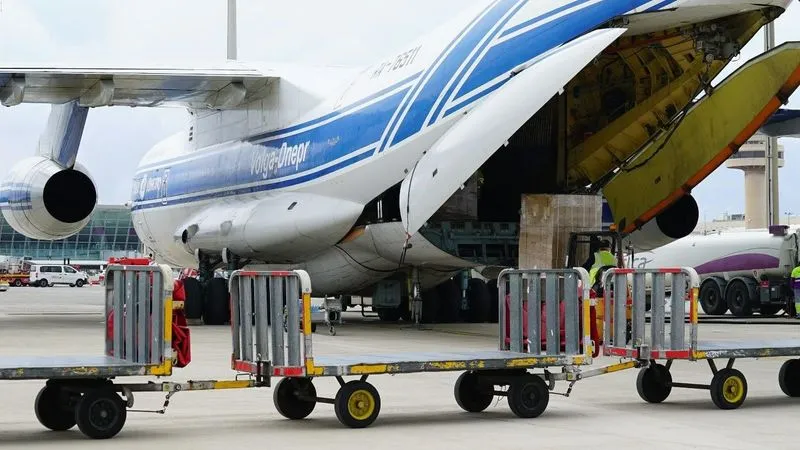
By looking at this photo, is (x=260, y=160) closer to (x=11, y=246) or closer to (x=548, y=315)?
(x=548, y=315)

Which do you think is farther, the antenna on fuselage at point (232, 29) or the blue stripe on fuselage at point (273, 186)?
the antenna on fuselage at point (232, 29)

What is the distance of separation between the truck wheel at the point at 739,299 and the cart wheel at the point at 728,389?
70.0ft

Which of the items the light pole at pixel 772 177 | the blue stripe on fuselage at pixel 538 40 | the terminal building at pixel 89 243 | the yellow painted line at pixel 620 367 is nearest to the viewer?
the yellow painted line at pixel 620 367

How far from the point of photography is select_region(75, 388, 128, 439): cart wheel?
8.88 meters

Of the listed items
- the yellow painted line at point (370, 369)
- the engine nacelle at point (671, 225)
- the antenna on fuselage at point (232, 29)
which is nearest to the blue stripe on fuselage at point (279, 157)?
the engine nacelle at point (671, 225)

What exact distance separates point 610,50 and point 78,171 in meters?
11.0

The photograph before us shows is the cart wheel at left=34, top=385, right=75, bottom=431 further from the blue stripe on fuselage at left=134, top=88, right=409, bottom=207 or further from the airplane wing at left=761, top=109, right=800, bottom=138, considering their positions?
the airplane wing at left=761, top=109, right=800, bottom=138

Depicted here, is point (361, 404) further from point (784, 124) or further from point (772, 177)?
point (772, 177)

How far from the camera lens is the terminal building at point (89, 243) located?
9197cm

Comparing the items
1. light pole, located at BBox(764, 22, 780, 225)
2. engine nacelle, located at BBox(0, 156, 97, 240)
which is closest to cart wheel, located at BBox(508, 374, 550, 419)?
engine nacelle, located at BBox(0, 156, 97, 240)

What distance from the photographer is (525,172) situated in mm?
19141

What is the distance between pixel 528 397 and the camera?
10.1 m

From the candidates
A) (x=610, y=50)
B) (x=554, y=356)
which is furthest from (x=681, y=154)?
(x=554, y=356)

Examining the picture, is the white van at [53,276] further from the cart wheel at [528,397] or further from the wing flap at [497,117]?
the cart wheel at [528,397]
